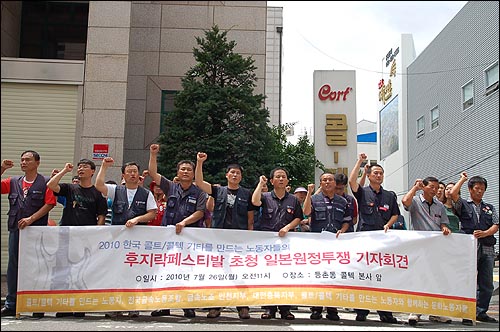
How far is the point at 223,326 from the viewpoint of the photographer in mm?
5664

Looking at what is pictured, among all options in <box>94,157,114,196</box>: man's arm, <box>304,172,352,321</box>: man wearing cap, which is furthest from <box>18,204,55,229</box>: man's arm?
<box>304,172,352,321</box>: man wearing cap

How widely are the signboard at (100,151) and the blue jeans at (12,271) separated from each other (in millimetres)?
6769

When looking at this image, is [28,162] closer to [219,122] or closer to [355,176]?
[355,176]

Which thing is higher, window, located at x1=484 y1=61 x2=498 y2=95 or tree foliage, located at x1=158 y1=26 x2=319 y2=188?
window, located at x1=484 y1=61 x2=498 y2=95

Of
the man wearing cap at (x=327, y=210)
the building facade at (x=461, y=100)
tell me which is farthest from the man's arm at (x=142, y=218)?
the building facade at (x=461, y=100)

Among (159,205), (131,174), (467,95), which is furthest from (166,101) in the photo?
(467,95)

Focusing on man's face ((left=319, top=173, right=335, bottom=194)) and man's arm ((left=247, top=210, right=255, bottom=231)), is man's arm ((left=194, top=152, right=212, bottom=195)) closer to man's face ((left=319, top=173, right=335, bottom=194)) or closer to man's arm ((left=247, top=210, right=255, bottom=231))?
man's arm ((left=247, top=210, right=255, bottom=231))

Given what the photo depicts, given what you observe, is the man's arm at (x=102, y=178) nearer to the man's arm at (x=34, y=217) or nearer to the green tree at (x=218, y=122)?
the man's arm at (x=34, y=217)

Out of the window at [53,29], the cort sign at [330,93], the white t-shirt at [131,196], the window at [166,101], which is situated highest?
the window at [53,29]

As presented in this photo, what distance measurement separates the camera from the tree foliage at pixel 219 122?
12734 millimetres

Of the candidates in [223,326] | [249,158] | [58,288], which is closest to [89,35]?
[249,158]

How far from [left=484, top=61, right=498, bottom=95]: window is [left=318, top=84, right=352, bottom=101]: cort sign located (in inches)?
166

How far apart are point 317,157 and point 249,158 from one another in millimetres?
4083

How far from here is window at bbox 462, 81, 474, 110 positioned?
18.7m
